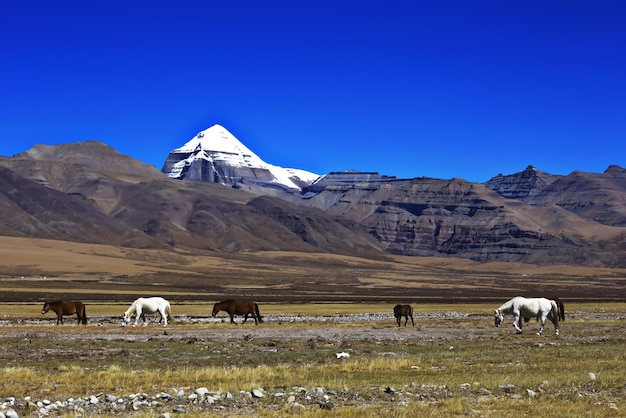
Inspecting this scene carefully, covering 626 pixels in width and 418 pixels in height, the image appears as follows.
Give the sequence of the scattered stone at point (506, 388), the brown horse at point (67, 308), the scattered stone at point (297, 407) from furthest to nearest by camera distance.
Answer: the brown horse at point (67, 308) → the scattered stone at point (506, 388) → the scattered stone at point (297, 407)

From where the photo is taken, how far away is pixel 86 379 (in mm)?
19781

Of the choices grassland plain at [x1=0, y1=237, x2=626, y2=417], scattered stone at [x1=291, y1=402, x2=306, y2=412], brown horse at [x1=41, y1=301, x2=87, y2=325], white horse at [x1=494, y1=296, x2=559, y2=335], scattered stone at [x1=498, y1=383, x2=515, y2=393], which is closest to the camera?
scattered stone at [x1=291, y1=402, x2=306, y2=412]

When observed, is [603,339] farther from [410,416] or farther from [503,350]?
[410,416]

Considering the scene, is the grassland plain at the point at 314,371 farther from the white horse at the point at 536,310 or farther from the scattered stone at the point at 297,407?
the white horse at the point at 536,310

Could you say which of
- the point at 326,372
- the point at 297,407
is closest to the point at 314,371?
the point at 326,372

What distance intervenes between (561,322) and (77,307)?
28275 mm

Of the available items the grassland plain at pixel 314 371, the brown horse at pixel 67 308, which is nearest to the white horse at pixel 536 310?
the grassland plain at pixel 314 371

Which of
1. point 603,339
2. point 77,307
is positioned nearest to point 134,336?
point 77,307

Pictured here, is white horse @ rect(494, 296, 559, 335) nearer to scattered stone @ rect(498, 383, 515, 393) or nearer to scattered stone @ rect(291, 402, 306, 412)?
scattered stone @ rect(498, 383, 515, 393)

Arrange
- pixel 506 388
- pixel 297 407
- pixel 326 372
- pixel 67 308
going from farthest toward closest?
pixel 67 308 < pixel 326 372 < pixel 506 388 < pixel 297 407

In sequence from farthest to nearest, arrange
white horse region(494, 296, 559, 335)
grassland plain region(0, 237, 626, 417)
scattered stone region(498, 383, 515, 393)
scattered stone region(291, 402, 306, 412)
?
white horse region(494, 296, 559, 335), scattered stone region(498, 383, 515, 393), grassland plain region(0, 237, 626, 417), scattered stone region(291, 402, 306, 412)

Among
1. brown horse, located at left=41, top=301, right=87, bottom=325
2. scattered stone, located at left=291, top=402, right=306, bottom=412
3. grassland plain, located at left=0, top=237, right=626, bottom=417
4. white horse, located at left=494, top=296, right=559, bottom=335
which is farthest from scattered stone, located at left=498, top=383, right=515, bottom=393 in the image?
brown horse, located at left=41, top=301, right=87, bottom=325

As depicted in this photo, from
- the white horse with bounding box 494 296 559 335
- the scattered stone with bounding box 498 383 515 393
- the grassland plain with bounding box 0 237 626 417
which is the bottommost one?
the grassland plain with bounding box 0 237 626 417

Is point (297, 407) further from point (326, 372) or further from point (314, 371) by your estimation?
point (314, 371)
